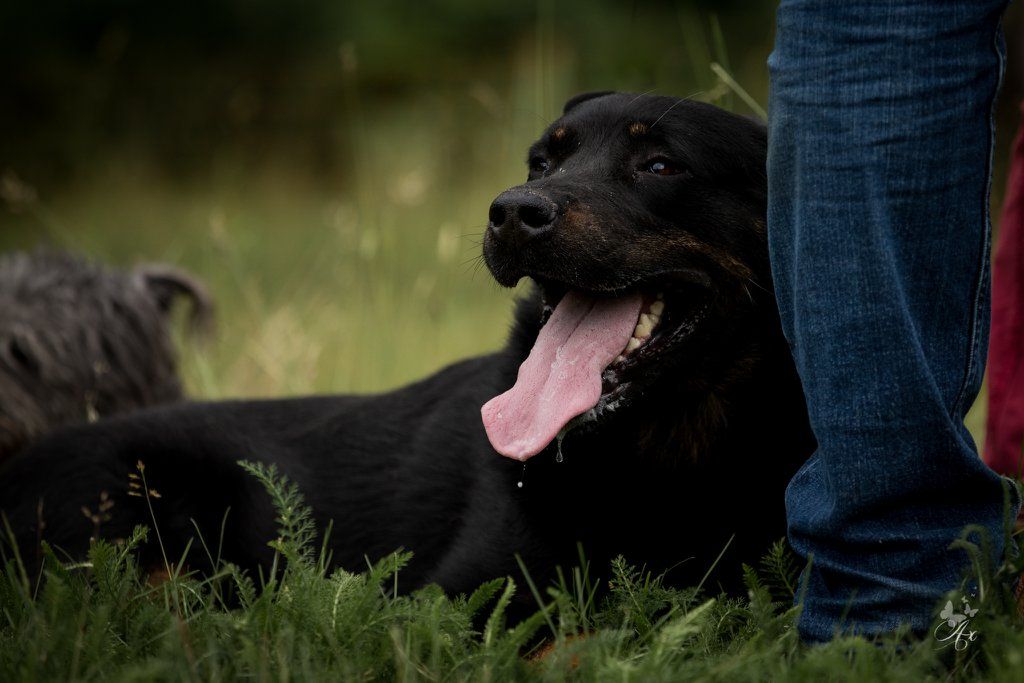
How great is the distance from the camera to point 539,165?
130 inches

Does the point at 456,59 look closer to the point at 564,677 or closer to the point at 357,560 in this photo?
the point at 357,560

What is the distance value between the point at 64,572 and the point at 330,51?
1623cm

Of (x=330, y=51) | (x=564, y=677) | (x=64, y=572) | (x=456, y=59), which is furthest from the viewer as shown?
(x=330, y=51)

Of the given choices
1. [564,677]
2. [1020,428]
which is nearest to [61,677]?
[564,677]

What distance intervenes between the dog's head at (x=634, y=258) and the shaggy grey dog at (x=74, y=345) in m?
2.21

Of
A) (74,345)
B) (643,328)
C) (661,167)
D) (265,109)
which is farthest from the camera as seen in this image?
(265,109)

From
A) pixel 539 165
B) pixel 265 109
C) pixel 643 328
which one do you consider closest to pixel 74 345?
pixel 539 165

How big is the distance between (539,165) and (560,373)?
86 centimetres

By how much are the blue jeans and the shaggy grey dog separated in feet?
9.93

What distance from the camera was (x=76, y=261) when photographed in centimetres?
491
